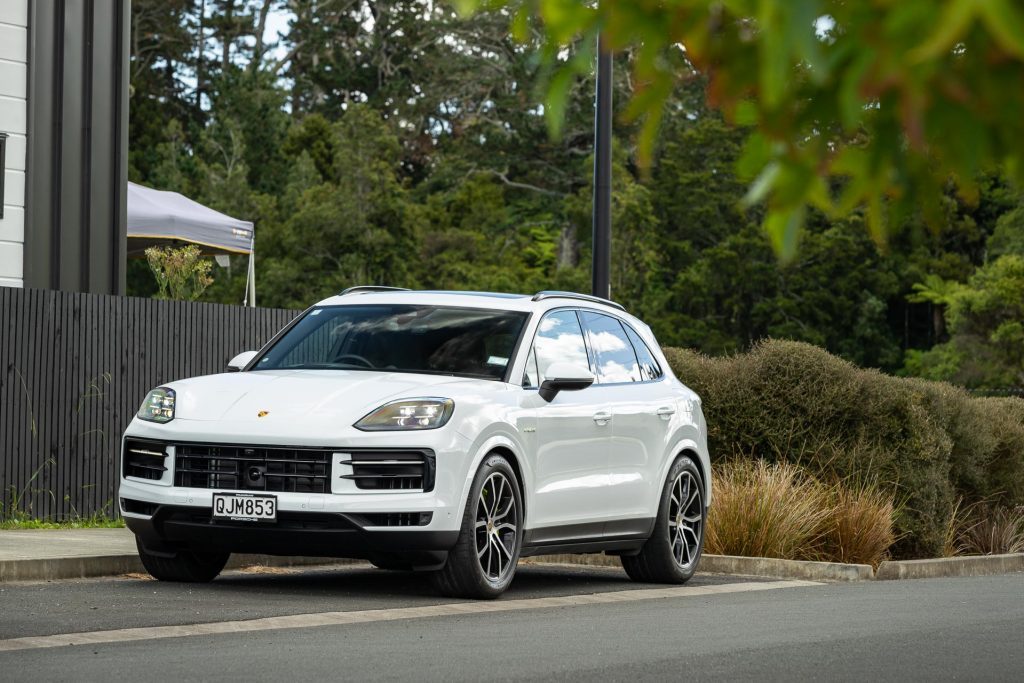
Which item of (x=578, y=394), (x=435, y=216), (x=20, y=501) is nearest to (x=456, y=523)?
(x=578, y=394)

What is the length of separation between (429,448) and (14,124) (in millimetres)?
8984

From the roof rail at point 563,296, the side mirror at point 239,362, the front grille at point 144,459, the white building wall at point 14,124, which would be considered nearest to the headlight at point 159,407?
the front grille at point 144,459

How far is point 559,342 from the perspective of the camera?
1173 cm

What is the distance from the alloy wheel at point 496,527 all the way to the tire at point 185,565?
1613mm

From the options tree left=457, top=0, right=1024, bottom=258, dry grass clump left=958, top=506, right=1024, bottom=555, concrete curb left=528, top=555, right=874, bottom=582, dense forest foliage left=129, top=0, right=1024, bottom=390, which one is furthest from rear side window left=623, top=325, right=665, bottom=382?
dense forest foliage left=129, top=0, right=1024, bottom=390

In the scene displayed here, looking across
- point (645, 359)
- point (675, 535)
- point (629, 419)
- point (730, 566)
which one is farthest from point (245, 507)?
point (730, 566)

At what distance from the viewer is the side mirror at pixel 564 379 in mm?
10984

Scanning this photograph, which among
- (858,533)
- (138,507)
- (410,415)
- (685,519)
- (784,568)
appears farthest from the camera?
(858,533)

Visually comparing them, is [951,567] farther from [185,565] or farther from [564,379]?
[185,565]

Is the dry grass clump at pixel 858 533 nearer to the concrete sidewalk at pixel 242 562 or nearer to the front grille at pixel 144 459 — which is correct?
the concrete sidewalk at pixel 242 562

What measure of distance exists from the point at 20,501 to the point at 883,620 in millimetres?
7859

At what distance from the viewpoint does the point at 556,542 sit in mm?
11156

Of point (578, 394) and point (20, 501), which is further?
point (20, 501)

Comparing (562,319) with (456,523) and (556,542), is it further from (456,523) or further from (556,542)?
(456,523)
